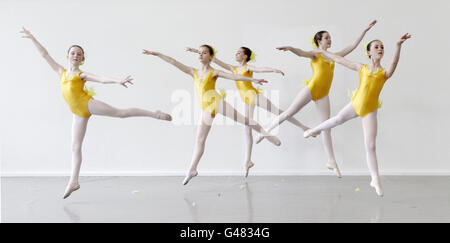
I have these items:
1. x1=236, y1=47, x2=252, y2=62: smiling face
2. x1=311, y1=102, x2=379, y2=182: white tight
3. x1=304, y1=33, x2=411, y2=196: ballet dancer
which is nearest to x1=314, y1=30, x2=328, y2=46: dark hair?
x1=304, y1=33, x2=411, y2=196: ballet dancer

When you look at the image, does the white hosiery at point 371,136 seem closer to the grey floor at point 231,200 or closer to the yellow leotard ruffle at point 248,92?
the grey floor at point 231,200

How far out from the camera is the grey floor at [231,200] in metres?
3.28

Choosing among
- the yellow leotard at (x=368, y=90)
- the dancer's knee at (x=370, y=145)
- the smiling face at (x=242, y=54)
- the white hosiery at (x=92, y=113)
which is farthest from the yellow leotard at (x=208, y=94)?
the dancer's knee at (x=370, y=145)

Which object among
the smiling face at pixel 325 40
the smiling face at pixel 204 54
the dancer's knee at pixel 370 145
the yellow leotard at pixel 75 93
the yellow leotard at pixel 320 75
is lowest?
the dancer's knee at pixel 370 145

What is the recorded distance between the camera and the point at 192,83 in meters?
5.68

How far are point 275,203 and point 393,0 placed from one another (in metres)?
3.42

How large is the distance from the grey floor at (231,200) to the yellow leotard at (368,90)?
2.85 ft

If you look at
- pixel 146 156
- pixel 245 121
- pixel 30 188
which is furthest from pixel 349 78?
pixel 30 188

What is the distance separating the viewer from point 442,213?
3.35 m

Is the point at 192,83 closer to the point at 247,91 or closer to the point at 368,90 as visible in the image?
the point at 247,91

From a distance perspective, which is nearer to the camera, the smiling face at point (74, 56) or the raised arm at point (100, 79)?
the raised arm at point (100, 79)

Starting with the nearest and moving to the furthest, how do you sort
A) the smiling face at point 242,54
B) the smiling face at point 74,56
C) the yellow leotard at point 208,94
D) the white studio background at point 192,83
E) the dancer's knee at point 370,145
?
the dancer's knee at point 370,145 < the smiling face at point 74,56 < the yellow leotard at point 208,94 < the smiling face at point 242,54 < the white studio background at point 192,83

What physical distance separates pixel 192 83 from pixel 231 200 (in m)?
2.25

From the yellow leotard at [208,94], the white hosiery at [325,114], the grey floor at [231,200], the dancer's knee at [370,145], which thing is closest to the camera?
the grey floor at [231,200]
